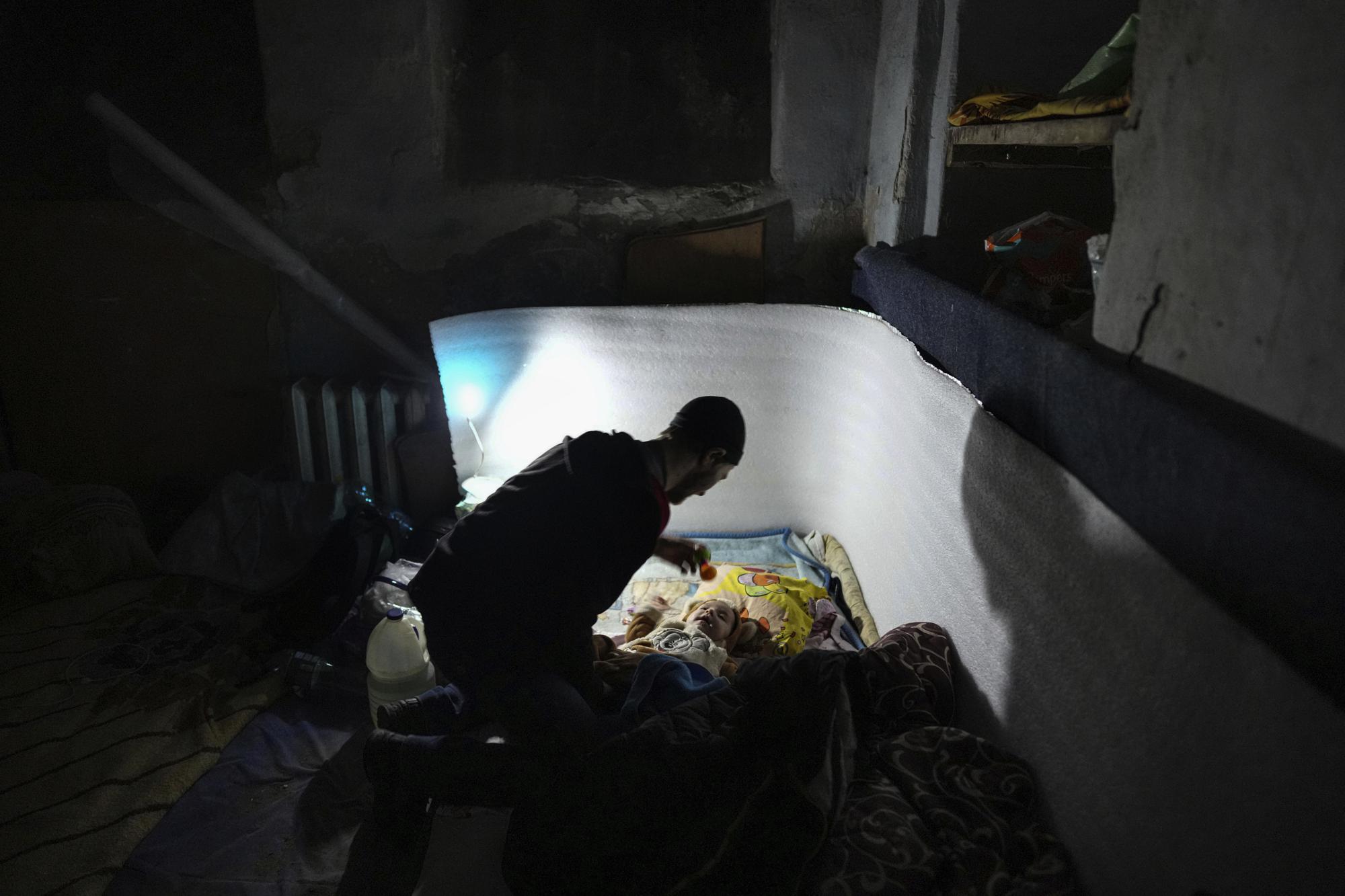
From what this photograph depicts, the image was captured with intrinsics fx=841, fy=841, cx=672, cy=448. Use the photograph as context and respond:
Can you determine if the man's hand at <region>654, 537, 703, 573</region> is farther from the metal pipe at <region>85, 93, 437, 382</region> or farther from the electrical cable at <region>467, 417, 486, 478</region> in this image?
the metal pipe at <region>85, 93, 437, 382</region>

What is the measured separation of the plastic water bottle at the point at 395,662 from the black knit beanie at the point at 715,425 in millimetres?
994

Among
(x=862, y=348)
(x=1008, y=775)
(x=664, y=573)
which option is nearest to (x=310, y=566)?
(x=664, y=573)

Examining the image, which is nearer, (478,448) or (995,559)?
(995,559)

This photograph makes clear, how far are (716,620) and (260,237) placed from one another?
7.51 ft

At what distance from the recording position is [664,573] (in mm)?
3008

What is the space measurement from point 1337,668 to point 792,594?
177 centimetres

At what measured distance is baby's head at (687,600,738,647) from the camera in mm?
2336

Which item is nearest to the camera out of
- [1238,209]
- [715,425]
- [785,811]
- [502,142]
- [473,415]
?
[1238,209]

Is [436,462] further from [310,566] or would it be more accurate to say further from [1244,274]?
[1244,274]

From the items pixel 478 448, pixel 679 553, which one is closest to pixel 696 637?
pixel 679 553

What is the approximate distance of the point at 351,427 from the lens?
333cm

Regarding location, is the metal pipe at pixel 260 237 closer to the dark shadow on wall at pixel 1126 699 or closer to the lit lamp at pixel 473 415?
the lit lamp at pixel 473 415

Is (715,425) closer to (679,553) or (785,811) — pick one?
(679,553)

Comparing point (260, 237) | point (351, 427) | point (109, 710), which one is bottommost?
point (109, 710)
